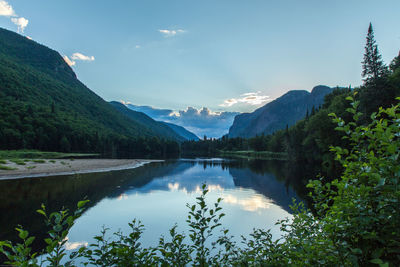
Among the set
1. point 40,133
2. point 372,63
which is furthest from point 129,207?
point 40,133

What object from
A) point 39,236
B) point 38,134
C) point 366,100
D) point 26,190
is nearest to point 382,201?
point 39,236

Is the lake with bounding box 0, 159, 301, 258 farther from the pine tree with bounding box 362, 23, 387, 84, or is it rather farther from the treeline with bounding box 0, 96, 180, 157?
the treeline with bounding box 0, 96, 180, 157

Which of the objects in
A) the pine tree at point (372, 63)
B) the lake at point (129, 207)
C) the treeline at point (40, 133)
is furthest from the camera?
the treeline at point (40, 133)

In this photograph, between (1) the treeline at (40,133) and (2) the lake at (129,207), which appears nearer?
(2) the lake at (129,207)

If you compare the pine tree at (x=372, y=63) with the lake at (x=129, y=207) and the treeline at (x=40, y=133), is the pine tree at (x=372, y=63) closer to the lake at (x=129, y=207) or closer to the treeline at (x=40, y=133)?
the lake at (x=129, y=207)

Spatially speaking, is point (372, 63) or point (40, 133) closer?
point (372, 63)

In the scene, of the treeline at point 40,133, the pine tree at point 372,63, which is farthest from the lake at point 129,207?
the treeline at point 40,133

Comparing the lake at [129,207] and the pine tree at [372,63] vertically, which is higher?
the pine tree at [372,63]

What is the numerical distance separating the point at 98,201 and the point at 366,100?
54.4 m

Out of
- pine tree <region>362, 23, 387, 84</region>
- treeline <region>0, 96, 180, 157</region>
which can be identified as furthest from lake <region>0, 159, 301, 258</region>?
treeline <region>0, 96, 180, 157</region>

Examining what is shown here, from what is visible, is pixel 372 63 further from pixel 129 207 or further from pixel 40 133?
pixel 40 133

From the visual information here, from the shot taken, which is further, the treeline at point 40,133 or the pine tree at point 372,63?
the treeline at point 40,133

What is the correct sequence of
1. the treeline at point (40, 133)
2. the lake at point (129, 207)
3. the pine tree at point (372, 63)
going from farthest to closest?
the treeline at point (40, 133)
the pine tree at point (372, 63)
the lake at point (129, 207)

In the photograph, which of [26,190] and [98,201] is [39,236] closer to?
[98,201]
